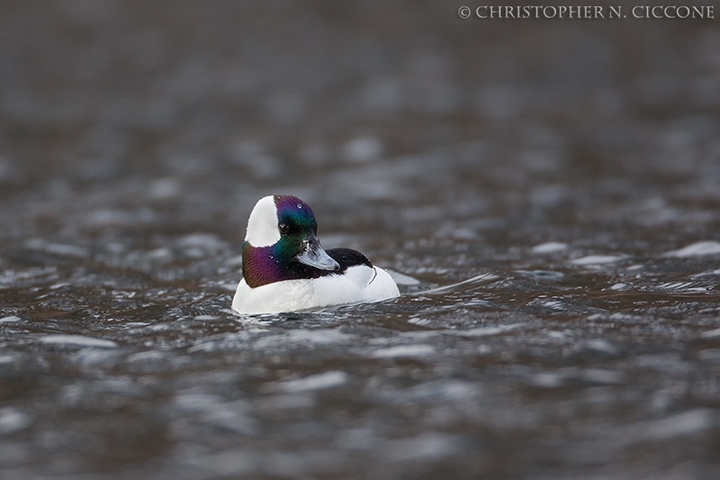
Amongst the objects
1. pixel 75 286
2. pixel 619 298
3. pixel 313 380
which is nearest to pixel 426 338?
pixel 313 380

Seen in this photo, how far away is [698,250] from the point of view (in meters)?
11.0

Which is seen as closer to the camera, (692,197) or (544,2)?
(692,197)

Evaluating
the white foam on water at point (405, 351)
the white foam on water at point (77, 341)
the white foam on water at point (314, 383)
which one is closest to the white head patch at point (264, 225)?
the white foam on water at point (77, 341)

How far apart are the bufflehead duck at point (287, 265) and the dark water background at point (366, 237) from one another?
22 centimetres

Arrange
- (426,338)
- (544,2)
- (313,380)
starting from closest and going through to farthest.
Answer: (313,380) → (426,338) → (544,2)

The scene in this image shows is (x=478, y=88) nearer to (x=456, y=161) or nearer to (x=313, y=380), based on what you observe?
(x=456, y=161)

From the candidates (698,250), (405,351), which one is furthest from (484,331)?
(698,250)

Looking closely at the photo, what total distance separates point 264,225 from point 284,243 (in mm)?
214

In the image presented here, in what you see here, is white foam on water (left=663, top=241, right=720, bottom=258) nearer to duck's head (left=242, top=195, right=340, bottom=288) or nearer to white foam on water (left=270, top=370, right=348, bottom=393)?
duck's head (left=242, top=195, right=340, bottom=288)

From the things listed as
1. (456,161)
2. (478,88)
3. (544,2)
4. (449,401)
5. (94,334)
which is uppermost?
(544,2)

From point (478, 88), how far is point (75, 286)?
1343cm

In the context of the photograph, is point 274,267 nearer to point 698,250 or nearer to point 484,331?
point 484,331

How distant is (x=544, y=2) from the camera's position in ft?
78.8

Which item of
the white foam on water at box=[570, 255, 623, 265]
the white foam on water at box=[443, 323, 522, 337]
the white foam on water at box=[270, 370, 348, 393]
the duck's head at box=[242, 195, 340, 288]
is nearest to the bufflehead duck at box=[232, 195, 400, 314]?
the duck's head at box=[242, 195, 340, 288]
